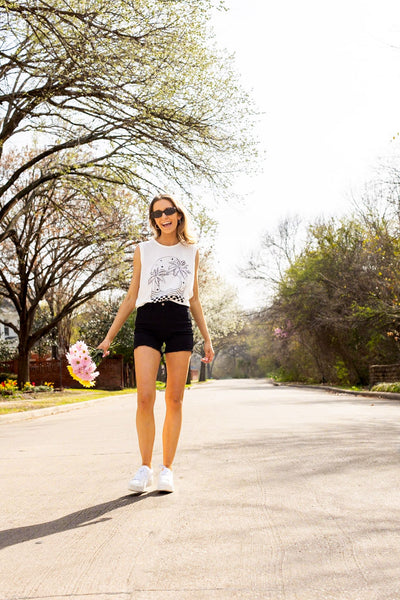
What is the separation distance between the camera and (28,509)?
4805 mm

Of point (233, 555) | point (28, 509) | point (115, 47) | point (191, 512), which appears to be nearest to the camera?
point (233, 555)

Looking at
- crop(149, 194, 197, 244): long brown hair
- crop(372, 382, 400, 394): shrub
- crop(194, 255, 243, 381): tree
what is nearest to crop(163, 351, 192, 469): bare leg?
crop(149, 194, 197, 244): long brown hair

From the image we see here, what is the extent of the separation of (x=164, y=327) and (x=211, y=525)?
1507 millimetres

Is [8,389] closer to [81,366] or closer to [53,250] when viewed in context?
[53,250]

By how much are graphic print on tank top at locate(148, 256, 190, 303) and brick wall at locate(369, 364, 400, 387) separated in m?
20.2

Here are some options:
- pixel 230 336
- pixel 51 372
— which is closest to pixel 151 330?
pixel 51 372

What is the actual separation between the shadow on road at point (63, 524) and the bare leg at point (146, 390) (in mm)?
410

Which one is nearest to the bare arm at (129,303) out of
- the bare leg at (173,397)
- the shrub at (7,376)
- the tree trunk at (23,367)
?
the bare leg at (173,397)

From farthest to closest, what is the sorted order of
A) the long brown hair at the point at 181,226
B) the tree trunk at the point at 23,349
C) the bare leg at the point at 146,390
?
the tree trunk at the point at 23,349 < the long brown hair at the point at 181,226 < the bare leg at the point at 146,390

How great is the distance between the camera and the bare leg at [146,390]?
502 centimetres

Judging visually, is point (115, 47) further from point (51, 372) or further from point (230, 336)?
point (230, 336)

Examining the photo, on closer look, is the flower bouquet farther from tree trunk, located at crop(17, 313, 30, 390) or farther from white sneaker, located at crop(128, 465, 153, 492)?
tree trunk, located at crop(17, 313, 30, 390)

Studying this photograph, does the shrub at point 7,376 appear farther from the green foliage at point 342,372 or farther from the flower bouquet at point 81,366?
the flower bouquet at point 81,366

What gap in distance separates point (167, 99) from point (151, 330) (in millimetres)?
11188
